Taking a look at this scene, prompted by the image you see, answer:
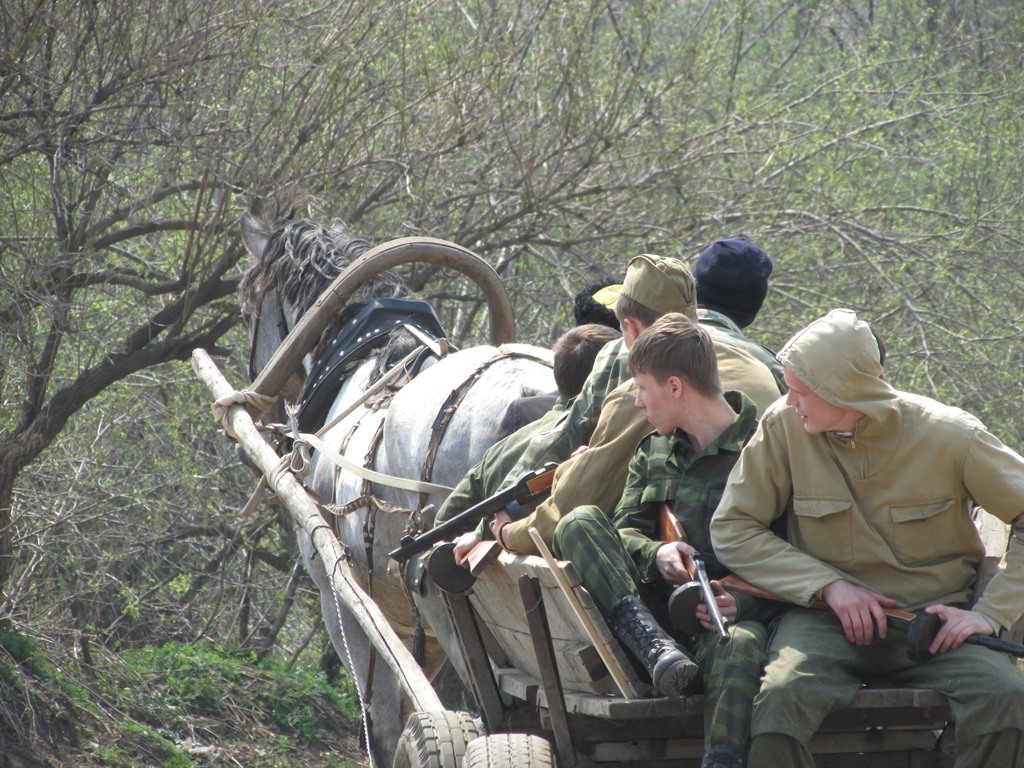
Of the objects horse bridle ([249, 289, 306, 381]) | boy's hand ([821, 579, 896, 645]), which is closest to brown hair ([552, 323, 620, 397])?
boy's hand ([821, 579, 896, 645])

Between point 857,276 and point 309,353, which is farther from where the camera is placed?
point 857,276

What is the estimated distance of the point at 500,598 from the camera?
289 centimetres

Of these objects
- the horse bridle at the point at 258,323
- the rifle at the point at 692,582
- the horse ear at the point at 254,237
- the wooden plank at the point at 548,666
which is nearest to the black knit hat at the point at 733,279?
the rifle at the point at 692,582

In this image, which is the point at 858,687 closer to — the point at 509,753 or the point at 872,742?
the point at 872,742

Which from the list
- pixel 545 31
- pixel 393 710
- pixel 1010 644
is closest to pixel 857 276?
pixel 545 31

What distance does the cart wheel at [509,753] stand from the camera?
2.49 meters

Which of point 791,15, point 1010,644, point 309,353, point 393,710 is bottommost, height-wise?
point 393,710

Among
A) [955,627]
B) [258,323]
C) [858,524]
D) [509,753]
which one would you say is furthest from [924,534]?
[258,323]

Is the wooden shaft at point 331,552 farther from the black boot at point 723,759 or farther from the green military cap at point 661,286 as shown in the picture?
the green military cap at point 661,286

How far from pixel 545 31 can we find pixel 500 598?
4.93 meters

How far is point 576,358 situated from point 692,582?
1.15 metres

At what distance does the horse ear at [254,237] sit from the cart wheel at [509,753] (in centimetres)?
337

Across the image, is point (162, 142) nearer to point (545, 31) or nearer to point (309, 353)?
point (309, 353)

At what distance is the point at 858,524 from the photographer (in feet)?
8.25
